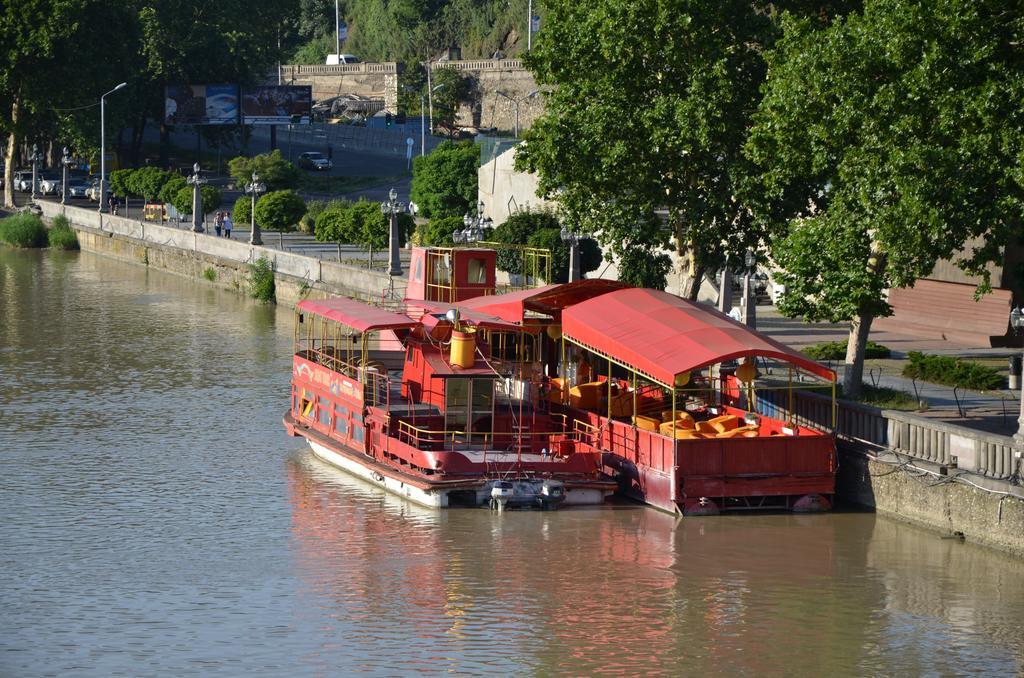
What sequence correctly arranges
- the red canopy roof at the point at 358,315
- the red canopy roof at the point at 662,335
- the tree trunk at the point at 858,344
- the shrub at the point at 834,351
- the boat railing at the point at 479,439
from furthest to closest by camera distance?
the shrub at the point at 834,351 < the red canopy roof at the point at 358,315 < the tree trunk at the point at 858,344 < the boat railing at the point at 479,439 < the red canopy roof at the point at 662,335

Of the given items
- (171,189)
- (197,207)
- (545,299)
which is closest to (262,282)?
(197,207)

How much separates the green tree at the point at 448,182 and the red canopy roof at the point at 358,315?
4358 centimetres

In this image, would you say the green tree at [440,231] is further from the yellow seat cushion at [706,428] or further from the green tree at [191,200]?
the yellow seat cushion at [706,428]

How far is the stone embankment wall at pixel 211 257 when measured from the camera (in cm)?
6412

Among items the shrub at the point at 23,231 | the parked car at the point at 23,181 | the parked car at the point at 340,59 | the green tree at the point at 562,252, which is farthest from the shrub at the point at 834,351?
the parked car at the point at 340,59

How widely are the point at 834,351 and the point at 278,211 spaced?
40.4 m

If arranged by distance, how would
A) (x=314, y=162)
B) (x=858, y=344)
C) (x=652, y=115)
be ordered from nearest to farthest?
(x=858, y=344) < (x=652, y=115) < (x=314, y=162)

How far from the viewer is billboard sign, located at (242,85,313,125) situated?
4872 inches

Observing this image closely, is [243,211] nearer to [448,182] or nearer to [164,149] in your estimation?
[448,182]

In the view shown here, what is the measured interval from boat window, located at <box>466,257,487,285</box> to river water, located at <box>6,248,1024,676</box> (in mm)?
6279

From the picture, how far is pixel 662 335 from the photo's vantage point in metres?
33.2

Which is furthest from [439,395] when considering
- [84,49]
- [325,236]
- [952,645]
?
[84,49]

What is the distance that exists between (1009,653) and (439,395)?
13818 mm

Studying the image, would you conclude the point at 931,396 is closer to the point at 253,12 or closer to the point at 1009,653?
the point at 1009,653
